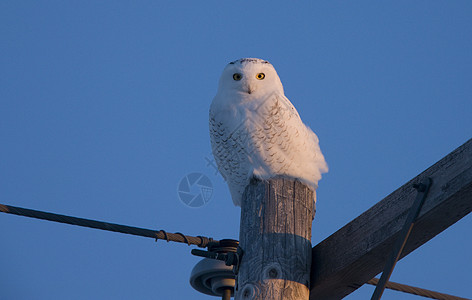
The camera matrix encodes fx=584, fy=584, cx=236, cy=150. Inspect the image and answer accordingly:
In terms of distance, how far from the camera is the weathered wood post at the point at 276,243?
7.64ft

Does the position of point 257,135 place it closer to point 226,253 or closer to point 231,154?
point 231,154

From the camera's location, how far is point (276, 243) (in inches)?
94.4

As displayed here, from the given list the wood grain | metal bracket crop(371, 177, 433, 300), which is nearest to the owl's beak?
the wood grain

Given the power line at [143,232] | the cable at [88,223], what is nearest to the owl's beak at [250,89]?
the power line at [143,232]

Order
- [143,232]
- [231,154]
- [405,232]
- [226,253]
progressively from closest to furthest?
[405,232]
[143,232]
[226,253]
[231,154]

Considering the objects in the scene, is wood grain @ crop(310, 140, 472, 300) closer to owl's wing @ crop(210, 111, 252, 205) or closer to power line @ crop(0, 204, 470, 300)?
power line @ crop(0, 204, 470, 300)

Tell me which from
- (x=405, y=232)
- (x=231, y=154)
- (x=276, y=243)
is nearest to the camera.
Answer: (x=405, y=232)

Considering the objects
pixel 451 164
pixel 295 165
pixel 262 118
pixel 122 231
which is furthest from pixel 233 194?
pixel 451 164

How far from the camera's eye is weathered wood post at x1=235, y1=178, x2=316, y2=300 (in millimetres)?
2330

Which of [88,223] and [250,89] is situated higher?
[250,89]

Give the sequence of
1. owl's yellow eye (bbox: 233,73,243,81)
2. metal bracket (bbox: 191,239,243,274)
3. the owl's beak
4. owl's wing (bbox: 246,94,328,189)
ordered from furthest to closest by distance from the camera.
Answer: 1. owl's yellow eye (bbox: 233,73,243,81)
2. the owl's beak
3. owl's wing (bbox: 246,94,328,189)
4. metal bracket (bbox: 191,239,243,274)

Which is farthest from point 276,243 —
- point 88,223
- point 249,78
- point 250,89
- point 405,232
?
point 249,78

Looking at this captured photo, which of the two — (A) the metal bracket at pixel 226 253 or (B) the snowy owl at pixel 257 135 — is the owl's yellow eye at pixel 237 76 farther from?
(A) the metal bracket at pixel 226 253

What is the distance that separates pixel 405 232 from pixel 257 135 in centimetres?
137
